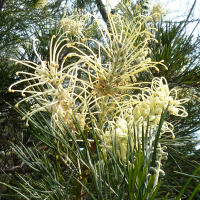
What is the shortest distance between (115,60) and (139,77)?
1.47 feet

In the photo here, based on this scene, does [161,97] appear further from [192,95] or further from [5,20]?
[5,20]

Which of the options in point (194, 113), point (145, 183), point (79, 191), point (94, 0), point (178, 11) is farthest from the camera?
point (94, 0)

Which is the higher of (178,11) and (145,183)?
(178,11)

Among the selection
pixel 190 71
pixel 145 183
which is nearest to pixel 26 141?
pixel 190 71

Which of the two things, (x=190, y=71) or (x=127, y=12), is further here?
(x=127, y=12)

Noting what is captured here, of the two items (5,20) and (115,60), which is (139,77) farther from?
(5,20)

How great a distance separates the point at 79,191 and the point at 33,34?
44.1 inches

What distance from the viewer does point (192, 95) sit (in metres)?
1.20

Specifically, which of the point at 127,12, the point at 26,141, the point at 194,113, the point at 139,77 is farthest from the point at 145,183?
the point at 26,141

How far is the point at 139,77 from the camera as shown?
105cm

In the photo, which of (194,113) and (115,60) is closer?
(115,60)

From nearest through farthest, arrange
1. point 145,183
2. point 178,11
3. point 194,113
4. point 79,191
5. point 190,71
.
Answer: point 145,183 → point 79,191 → point 190,71 → point 194,113 → point 178,11

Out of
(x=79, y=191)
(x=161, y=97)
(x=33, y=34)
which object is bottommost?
(x=79, y=191)

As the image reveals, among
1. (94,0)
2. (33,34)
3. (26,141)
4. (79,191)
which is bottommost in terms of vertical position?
(26,141)
